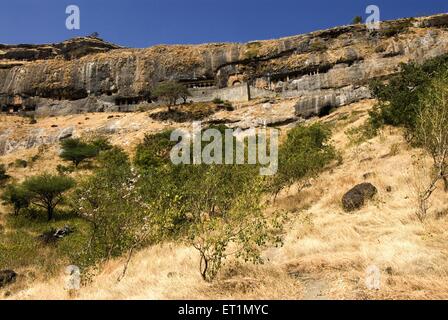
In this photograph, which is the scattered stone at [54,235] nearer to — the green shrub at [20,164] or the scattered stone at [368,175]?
the scattered stone at [368,175]

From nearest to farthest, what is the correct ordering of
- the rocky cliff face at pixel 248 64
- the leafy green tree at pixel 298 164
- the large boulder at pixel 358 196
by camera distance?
the large boulder at pixel 358 196 → the leafy green tree at pixel 298 164 → the rocky cliff face at pixel 248 64

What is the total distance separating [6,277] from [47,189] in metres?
20.9

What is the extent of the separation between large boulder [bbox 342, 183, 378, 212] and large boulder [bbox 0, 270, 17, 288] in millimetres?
13688

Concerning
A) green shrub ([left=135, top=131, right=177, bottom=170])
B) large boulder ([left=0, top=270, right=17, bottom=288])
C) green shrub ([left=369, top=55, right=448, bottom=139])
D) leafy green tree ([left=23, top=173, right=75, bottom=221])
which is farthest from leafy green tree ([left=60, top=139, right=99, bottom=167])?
large boulder ([left=0, top=270, right=17, bottom=288])

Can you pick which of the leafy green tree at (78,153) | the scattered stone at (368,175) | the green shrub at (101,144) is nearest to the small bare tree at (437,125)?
the scattered stone at (368,175)

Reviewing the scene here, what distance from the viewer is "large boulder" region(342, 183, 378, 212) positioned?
17188 millimetres

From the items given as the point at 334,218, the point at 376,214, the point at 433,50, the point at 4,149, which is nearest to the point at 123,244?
the point at 334,218

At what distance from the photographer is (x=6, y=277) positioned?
628 inches

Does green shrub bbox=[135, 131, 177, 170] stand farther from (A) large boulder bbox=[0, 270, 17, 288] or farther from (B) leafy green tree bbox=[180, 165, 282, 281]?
(B) leafy green tree bbox=[180, 165, 282, 281]

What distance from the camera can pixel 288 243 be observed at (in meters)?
13.5

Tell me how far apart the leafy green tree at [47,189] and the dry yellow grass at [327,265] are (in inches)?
887

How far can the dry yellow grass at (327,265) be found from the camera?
8945 millimetres

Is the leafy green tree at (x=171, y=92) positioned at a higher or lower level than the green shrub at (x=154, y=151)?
higher

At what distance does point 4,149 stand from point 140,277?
188 feet
